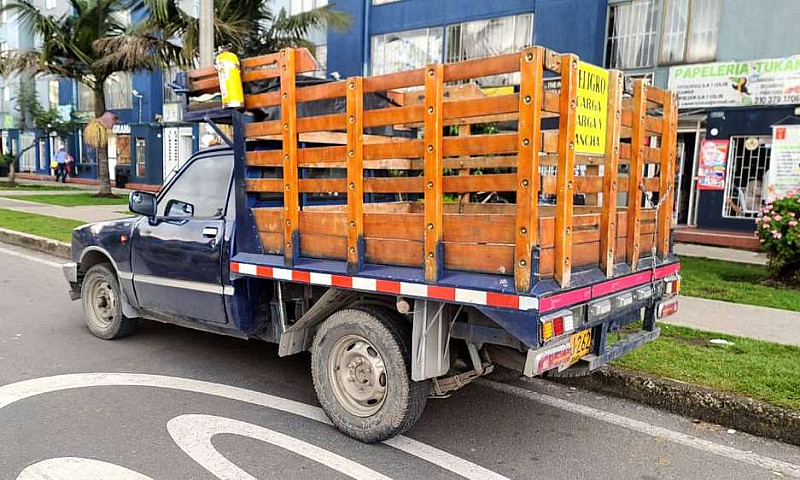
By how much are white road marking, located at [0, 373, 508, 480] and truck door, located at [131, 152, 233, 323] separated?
507 mm

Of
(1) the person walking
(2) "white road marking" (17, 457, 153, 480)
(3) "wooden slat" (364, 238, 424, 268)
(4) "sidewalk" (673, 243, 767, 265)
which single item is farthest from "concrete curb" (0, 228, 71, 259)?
(1) the person walking

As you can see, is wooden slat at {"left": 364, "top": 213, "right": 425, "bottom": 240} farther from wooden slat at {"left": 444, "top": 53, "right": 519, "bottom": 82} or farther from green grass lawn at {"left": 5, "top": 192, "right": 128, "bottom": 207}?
green grass lawn at {"left": 5, "top": 192, "right": 128, "bottom": 207}

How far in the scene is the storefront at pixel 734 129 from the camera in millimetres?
13578

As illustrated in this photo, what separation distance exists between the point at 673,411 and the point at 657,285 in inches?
36.8

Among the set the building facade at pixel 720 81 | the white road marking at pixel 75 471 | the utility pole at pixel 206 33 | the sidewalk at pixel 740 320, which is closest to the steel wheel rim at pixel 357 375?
the white road marking at pixel 75 471

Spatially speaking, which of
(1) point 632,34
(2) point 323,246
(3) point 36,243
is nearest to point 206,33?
(3) point 36,243

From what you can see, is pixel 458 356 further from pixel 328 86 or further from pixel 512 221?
pixel 328 86

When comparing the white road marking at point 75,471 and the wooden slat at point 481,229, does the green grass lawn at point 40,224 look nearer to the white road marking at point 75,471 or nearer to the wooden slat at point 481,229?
the white road marking at point 75,471

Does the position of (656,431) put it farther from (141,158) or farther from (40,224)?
(141,158)

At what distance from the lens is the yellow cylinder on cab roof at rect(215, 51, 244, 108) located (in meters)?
4.32

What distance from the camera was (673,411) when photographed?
4578 mm

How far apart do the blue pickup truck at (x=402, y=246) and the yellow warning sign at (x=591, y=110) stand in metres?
0.09

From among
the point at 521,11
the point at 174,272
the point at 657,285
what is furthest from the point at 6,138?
the point at 657,285

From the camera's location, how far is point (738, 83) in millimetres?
14094
